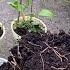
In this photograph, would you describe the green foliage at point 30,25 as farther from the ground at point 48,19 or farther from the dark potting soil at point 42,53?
the dark potting soil at point 42,53

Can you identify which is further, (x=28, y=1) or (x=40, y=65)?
(x=28, y=1)

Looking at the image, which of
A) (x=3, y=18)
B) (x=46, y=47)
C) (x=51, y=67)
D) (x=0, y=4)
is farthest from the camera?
(x=0, y=4)

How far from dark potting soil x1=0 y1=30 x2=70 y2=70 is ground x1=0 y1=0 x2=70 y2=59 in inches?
29.8

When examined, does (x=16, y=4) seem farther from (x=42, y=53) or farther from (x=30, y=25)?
(x=42, y=53)

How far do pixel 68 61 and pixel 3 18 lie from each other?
1.30 meters

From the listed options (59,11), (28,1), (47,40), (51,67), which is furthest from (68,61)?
(59,11)

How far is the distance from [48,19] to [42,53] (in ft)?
3.96

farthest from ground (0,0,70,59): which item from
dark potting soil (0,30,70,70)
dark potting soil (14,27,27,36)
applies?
dark potting soil (0,30,70,70)

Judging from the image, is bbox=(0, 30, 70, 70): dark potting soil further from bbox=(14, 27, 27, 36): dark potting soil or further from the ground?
the ground

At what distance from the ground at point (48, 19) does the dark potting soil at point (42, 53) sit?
76cm

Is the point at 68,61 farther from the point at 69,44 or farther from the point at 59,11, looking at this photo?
the point at 59,11

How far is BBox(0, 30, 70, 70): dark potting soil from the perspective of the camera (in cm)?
103

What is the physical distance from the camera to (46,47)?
1127mm

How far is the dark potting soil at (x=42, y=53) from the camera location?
1.03 m
